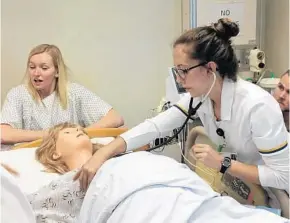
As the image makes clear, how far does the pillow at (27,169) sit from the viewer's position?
176 centimetres

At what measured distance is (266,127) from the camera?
1563mm

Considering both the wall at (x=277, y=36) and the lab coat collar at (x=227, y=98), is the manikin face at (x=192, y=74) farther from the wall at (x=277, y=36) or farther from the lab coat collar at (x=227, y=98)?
the wall at (x=277, y=36)

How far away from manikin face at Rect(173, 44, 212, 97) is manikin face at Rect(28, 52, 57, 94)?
1.19 meters

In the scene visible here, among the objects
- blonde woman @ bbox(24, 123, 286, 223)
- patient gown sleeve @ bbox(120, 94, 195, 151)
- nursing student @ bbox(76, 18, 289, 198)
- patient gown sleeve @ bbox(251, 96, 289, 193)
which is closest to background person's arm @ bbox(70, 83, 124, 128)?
patient gown sleeve @ bbox(120, 94, 195, 151)

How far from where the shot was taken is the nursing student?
1571mm

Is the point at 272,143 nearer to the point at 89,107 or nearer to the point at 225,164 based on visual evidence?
the point at 225,164

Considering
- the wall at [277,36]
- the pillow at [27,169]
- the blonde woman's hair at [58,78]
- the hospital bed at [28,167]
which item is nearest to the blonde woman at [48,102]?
the blonde woman's hair at [58,78]

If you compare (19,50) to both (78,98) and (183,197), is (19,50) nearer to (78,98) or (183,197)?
(78,98)

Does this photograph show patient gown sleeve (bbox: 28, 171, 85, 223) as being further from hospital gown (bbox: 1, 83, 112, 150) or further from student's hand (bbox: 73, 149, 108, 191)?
hospital gown (bbox: 1, 83, 112, 150)

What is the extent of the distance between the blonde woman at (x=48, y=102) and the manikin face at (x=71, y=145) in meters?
0.63

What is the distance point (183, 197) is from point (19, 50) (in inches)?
81.3

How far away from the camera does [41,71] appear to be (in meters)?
2.63

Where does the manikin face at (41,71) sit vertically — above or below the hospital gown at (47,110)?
above

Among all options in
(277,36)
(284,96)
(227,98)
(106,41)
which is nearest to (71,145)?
(227,98)
